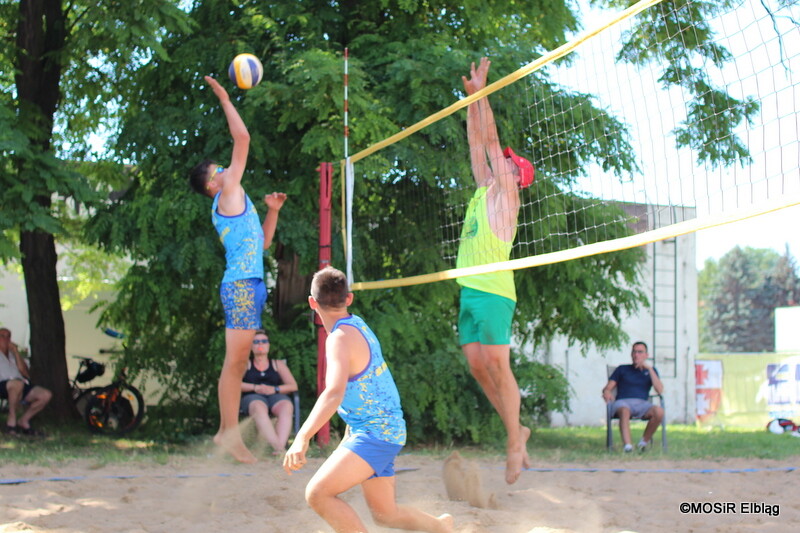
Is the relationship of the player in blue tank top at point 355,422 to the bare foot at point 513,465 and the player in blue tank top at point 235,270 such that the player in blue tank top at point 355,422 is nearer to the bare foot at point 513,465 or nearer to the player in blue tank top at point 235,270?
the bare foot at point 513,465

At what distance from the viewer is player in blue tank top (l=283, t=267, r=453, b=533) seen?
9.95 feet

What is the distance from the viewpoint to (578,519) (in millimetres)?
4113

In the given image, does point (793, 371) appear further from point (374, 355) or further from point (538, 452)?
point (374, 355)

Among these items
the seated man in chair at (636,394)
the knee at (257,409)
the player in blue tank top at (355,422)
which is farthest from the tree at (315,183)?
the player in blue tank top at (355,422)

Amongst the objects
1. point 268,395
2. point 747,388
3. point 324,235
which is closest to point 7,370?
point 268,395

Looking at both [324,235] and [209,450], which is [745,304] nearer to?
[324,235]

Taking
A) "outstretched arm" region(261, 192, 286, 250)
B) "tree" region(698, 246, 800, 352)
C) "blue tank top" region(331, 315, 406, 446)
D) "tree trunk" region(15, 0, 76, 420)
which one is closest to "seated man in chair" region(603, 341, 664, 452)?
"outstretched arm" region(261, 192, 286, 250)

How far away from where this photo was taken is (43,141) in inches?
309

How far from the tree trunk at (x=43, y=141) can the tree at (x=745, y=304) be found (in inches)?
1571

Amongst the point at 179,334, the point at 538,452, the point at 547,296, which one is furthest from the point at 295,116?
the point at 538,452

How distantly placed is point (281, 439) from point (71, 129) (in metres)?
4.86

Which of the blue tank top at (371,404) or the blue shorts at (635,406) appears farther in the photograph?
the blue shorts at (635,406)

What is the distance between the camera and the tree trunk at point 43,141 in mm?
7909

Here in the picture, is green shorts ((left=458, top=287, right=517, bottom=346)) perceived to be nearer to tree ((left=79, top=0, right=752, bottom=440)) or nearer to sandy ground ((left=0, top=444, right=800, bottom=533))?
sandy ground ((left=0, top=444, right=800, bottom=533))
